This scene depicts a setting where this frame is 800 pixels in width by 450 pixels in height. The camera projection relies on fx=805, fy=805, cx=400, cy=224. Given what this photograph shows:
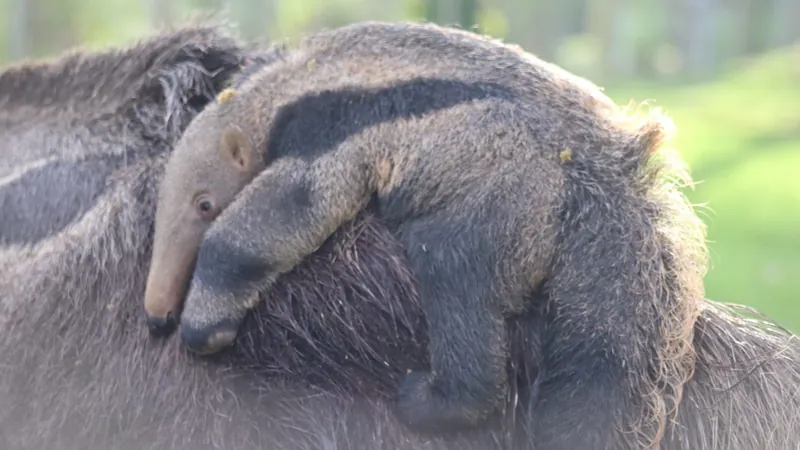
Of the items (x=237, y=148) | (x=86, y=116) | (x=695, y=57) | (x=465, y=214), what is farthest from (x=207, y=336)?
(x=695, y=57)

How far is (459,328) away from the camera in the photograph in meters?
1.64

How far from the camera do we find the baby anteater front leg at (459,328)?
1.63 meters

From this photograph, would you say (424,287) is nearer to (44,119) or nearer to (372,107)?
(372,107)

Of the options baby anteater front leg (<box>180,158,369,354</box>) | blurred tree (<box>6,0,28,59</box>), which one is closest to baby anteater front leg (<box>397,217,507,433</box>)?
baby anteater front leg (<box>180,158,369,354</box>)

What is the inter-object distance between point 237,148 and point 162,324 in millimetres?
440

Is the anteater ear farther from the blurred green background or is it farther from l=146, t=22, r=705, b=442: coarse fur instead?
the blurred green background

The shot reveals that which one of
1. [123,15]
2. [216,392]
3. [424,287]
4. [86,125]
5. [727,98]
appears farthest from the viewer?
[123,15]

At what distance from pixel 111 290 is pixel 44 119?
2.29 ft

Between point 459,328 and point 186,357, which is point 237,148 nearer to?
point 186,357

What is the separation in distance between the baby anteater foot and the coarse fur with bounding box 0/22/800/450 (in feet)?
0.19

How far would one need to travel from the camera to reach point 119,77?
2320 millimetres

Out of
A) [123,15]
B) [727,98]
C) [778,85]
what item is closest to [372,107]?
[727,98]

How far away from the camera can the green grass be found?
13.9 ft

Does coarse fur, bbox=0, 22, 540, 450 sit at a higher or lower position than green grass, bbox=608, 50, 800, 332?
higher
